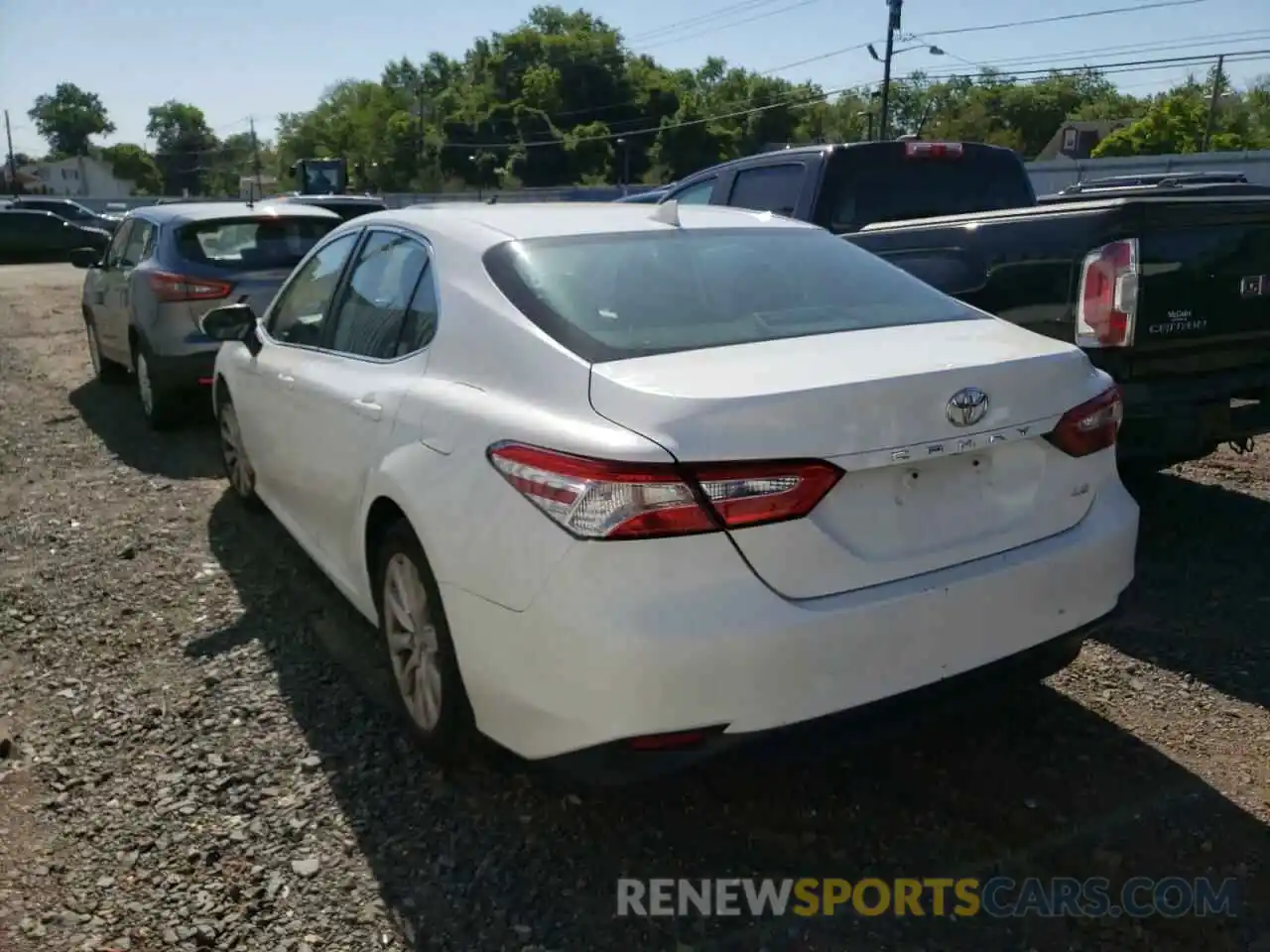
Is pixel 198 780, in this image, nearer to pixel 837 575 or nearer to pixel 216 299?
pixel 837 575

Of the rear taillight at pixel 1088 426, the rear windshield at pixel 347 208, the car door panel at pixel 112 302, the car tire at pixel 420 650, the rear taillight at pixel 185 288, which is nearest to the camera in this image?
the rear taillight at pixel 1088 426

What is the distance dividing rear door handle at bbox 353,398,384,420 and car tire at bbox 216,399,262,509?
2237 mm

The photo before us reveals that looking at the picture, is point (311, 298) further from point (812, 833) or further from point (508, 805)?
point (812, 833)

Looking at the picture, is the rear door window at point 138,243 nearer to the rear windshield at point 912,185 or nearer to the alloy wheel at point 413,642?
the rear windshield at point 912,185

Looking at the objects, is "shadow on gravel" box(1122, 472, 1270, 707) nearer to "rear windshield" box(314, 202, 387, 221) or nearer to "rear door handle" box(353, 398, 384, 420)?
"rear door handle" box(353, 398, 384, 420)

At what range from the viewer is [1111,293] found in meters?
4.33

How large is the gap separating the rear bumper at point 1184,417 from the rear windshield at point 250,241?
18.6ft

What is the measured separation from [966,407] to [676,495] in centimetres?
78

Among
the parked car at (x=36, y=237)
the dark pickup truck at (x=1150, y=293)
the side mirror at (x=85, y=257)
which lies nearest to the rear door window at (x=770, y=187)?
the dark pickup truck at (x=1150, y=293)

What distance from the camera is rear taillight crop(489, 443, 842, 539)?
7.78 feet

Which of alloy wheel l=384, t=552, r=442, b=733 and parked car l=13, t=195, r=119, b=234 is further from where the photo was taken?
parked car l=13, t=195, r=119, b=234

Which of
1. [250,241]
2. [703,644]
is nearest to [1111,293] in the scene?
[703,644]

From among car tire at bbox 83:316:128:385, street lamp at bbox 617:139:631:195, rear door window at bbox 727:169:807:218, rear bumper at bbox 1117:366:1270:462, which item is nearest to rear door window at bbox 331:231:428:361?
rear bumper at bbox 1117:366:1270:462

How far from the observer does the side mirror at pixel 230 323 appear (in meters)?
4.91
